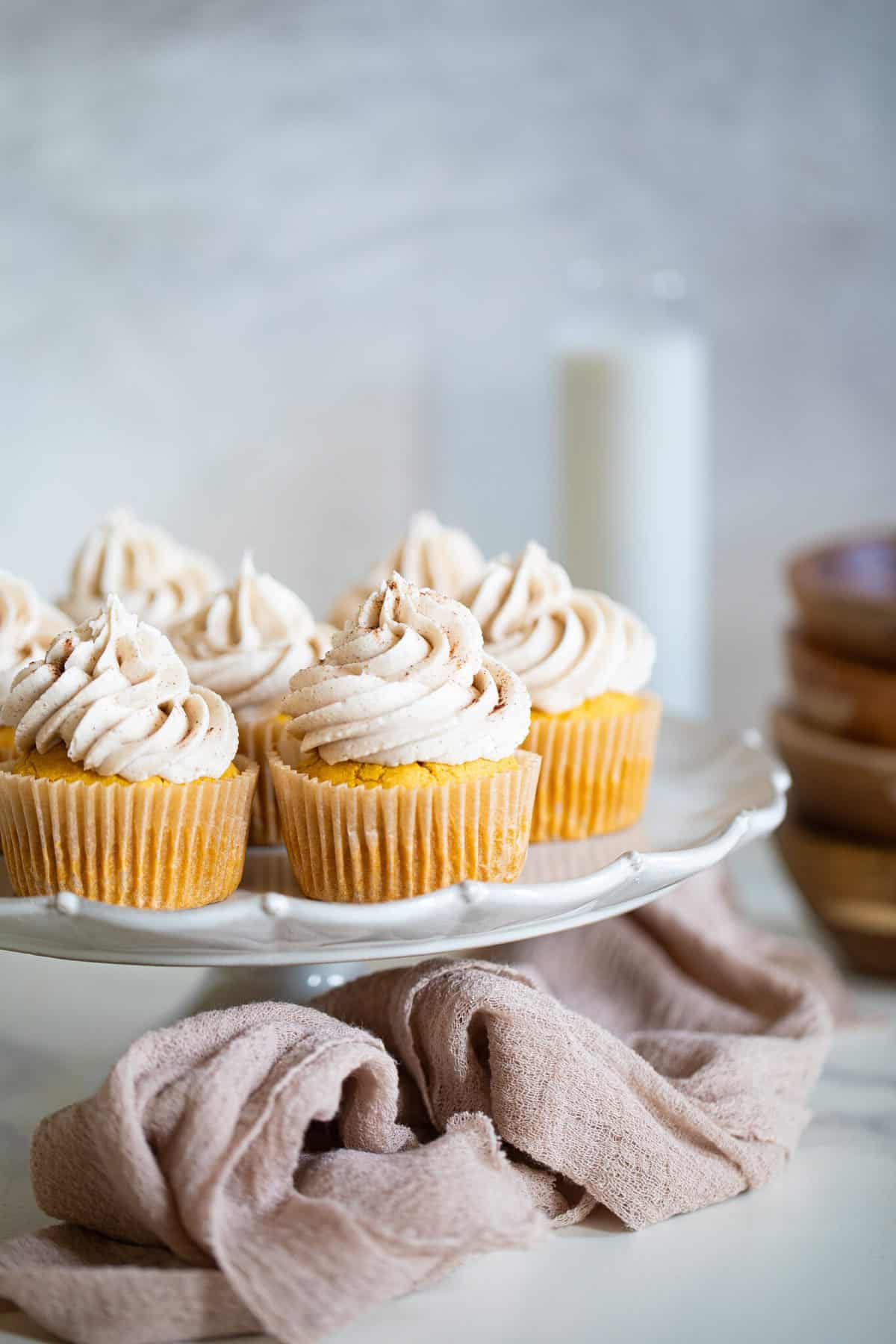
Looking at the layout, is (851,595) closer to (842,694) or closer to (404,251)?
(842,694)

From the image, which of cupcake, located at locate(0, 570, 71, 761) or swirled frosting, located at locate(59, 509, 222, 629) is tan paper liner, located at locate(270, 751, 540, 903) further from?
swirled frosting, located at locate(59, 509, 222, 629)

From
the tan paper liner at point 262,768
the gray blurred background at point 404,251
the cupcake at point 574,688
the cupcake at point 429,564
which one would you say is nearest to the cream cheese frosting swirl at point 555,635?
the cupcake at point 574,688

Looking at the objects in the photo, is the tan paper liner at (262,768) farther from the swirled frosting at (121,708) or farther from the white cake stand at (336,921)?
the white cake stand at (336,921)

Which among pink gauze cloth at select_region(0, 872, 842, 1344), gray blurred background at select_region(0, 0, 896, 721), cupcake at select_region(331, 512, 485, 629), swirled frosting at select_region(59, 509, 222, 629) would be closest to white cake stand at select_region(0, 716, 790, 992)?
pink gauze cloth at select_region(0, 872, 842, 1344)

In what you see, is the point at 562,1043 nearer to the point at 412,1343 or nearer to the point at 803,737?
the point at 412,1343

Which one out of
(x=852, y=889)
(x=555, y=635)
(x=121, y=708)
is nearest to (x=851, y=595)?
(x=852, y=889)

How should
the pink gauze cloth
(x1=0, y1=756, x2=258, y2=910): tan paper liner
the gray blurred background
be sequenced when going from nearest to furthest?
the pink gauze cloth
(x1=0, y1=756, x2=258, y2=910): tan paper liner
the gray blurred background
